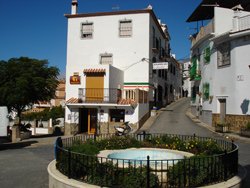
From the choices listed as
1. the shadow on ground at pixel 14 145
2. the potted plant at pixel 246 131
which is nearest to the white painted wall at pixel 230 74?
the potted plant at pixel 246 131

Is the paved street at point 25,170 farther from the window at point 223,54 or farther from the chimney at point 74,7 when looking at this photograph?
the chimney at point 74,7

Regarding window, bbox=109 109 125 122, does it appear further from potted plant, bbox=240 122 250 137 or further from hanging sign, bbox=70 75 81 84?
potted plant, bbox=240 122 250 137

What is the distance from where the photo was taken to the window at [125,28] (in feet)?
91.2

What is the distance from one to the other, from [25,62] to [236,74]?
18.0 meters

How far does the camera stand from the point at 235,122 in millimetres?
21828

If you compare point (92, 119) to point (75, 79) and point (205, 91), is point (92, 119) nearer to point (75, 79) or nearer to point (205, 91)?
point (75, 79)

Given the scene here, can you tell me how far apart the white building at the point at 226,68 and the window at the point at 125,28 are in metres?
6.75

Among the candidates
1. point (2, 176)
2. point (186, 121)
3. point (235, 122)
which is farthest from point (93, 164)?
point (186, 121)

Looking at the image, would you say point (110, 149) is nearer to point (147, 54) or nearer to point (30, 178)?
point (30, 178)

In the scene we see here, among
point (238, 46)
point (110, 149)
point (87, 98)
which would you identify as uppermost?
point (238, 46)

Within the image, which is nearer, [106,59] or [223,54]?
[223,54]

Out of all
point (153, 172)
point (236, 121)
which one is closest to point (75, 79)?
point (236, 121)

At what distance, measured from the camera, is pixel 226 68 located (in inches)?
893

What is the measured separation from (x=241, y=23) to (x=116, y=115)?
39.6 feet
